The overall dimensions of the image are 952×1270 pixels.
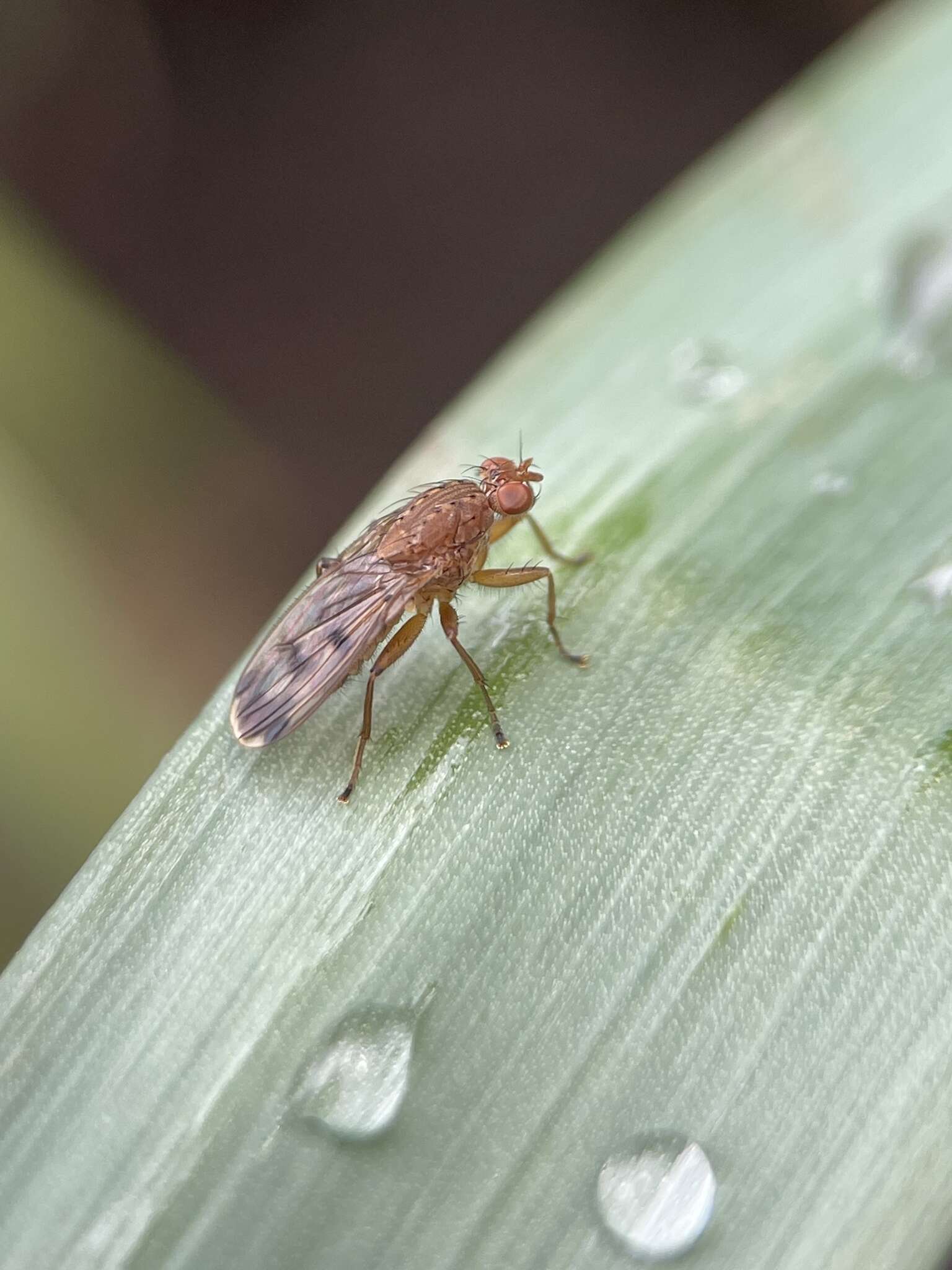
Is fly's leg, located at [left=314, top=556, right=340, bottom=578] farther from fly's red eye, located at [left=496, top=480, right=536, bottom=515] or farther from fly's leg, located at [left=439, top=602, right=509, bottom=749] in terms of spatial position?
fly's red eye, located at [left=496, top=480, right=536, bottom=515]

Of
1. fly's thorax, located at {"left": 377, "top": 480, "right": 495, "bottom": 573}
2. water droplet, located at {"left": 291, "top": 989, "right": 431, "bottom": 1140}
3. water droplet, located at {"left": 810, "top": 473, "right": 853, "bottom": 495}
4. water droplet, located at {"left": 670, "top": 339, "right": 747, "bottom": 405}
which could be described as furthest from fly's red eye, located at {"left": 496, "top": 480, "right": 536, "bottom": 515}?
water droplet, located at {"left": 291, "top": 989, "right": 431, "bottom": 1140}

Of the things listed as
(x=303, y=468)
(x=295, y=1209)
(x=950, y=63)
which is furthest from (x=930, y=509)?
(x=303, y=468)

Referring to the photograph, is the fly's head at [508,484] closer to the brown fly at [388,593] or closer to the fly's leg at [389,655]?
the brown fly at [388,593]

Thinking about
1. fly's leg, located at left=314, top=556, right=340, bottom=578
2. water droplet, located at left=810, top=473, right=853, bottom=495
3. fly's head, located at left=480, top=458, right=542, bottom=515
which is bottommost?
fly's leg, located at left=314, top=556, right=340, bottom=578

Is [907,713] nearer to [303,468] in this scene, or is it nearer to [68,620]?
[68,620]

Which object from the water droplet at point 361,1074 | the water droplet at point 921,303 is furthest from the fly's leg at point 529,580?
the water droplet at point 921,303

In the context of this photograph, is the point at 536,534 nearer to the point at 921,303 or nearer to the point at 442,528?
the point at 442,528
